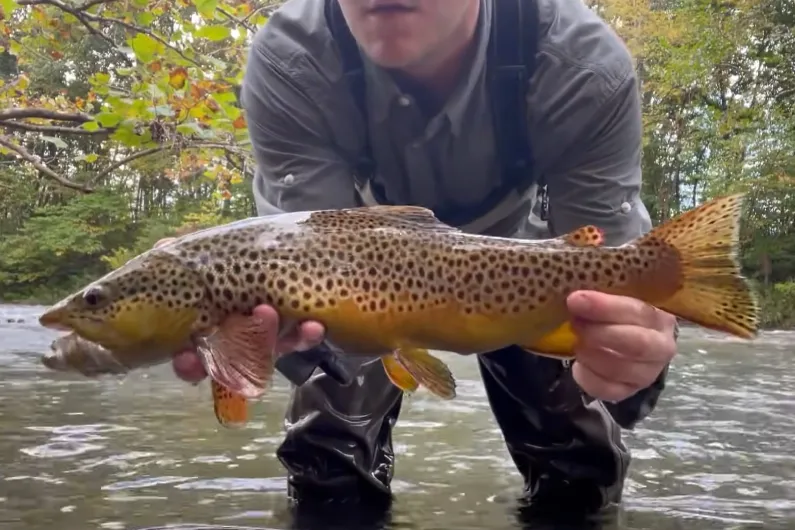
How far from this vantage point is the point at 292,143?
2.61 m

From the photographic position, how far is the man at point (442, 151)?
2.43m

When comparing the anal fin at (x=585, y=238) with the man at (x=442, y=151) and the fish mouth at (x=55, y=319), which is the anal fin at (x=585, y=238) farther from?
the fish mouth at (x=55, y=319)

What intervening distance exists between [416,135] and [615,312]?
100 centimetres

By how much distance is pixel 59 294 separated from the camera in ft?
81.4

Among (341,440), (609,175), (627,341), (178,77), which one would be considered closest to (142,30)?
(178,77)

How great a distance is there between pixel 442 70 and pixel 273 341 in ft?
3.61

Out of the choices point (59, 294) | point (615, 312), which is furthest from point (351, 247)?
point (59, 294)

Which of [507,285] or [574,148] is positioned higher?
[574,148]

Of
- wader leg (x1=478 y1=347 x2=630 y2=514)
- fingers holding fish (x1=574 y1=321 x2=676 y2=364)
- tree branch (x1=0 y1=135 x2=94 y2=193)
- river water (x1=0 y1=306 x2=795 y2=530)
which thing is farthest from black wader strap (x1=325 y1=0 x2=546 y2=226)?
tree branch (x1=0 y1=135 x2=94 y2=193)

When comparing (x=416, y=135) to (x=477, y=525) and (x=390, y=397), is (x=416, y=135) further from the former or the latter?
(x=477, y=525)

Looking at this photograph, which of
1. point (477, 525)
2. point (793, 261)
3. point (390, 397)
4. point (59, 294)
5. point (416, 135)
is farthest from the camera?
point (59, 294)

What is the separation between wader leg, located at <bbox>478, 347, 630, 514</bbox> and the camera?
2564 millimetres

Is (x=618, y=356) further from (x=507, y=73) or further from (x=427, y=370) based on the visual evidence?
(x=507, y=73)

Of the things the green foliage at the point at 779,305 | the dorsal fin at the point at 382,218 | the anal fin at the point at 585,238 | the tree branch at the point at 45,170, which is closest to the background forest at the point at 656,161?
the green foliage at the point at 779,305
